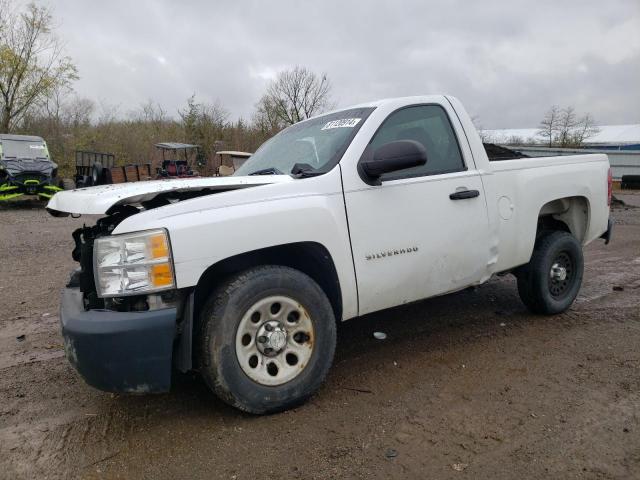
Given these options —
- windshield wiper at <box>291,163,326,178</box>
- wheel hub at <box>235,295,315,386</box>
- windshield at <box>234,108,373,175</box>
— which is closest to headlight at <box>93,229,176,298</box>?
wheel hub at <box>235,295,315,386</box>

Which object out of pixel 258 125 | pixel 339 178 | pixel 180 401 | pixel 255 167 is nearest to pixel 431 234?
pixel 339 178

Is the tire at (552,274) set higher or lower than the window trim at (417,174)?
lower

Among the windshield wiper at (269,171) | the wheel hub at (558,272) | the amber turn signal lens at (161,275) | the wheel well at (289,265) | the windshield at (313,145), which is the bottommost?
the wheel hub at (558,272)

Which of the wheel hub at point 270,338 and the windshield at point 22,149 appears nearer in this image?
the wheel hub at point 270,338

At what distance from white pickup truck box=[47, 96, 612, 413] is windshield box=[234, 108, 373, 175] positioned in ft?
0.05

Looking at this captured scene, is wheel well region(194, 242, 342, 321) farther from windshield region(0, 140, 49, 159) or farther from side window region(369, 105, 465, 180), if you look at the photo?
windshield region(0, 140, 49, 159)

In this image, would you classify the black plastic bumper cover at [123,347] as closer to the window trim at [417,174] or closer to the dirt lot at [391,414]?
the dirt lot at [391,414]

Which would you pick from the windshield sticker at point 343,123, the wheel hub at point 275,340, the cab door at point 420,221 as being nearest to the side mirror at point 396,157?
the cab door at point 420,221

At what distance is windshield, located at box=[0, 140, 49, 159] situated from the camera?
53.9ft

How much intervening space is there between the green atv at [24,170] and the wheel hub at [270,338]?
15.7 metres

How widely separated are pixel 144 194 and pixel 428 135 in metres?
2.17

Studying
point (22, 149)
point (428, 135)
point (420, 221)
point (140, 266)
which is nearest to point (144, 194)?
point (140, 266)

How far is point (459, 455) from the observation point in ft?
7.90

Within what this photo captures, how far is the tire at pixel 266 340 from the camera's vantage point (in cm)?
259
